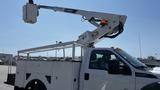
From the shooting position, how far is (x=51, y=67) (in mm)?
10898

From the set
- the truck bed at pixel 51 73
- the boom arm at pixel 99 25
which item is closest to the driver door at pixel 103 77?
the truck bed at pixel 51 73

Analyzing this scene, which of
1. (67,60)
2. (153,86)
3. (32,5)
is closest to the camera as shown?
(153,86)

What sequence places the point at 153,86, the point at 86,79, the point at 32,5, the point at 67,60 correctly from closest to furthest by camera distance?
the point at 153,86
the point at 86,79
the point at 67,60
the point at 32,5

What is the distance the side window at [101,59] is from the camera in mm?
9531

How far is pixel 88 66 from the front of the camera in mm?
9961

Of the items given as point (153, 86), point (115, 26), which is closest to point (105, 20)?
point (115, 26)

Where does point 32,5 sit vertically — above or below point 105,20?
above

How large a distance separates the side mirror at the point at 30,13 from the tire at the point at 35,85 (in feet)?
7.76

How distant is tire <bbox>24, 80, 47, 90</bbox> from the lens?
11216 mm

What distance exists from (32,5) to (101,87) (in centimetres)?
481

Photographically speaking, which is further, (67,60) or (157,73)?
(67,60)

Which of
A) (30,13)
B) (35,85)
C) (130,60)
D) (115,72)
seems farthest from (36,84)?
(130,60)

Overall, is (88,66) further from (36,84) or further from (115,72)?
(36,84)

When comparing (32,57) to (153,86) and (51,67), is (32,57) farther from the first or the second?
(153,86)
